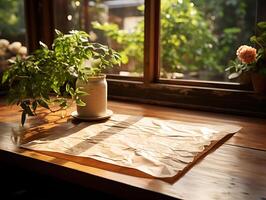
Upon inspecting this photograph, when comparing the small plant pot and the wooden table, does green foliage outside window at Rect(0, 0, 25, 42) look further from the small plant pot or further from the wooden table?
the small plant pot

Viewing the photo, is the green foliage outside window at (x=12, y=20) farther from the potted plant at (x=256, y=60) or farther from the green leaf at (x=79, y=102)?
the potted plant at (x=256, y=60)

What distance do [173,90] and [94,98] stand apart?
1.53 feet

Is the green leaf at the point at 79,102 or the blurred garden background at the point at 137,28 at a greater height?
the blurred garden background at the point at 137,28

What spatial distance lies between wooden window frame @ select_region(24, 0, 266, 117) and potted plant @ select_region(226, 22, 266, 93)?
57 millimetres

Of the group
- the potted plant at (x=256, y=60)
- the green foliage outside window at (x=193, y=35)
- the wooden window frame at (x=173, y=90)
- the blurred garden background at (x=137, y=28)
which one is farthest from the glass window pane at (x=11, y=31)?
the potted plant at (x=256, y=60)

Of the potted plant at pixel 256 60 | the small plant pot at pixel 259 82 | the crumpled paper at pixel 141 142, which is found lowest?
the crumpled paper at pixel 141 142

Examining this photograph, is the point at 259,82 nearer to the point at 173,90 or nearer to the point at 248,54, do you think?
the point at 248,54

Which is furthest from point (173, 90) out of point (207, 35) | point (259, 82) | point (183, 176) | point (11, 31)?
point (207, 35)

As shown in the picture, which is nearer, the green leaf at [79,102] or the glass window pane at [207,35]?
the green leaf at [79,102]

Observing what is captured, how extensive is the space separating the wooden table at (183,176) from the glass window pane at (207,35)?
1.09m

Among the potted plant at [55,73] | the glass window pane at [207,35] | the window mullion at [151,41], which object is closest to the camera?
the potted plant at [55,73]

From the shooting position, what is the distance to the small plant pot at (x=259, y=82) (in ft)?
4.18

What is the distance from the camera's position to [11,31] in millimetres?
1853

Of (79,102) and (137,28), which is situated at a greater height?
(137,28)
